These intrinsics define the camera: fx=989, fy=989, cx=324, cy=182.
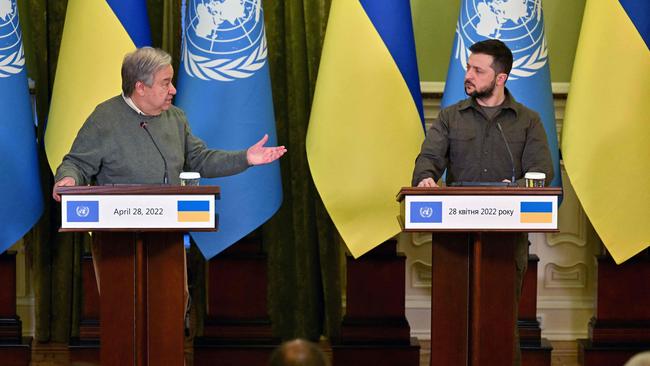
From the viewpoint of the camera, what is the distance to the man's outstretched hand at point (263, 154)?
354cm

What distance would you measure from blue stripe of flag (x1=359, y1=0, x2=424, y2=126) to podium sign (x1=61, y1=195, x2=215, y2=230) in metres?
1.59

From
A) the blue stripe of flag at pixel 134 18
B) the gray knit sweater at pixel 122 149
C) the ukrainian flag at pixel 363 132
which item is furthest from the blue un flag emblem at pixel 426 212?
the blue stripe of flag at pixel 134 18

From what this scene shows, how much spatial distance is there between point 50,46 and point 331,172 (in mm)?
1602

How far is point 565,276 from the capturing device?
511cm

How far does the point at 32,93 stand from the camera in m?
4.86

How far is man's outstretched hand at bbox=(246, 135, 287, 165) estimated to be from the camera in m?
3.54

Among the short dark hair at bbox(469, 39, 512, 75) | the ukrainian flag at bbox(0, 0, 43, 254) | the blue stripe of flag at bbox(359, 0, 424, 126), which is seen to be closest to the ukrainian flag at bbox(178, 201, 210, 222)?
the short dark hair at bbox(469, 39, 512, 75)

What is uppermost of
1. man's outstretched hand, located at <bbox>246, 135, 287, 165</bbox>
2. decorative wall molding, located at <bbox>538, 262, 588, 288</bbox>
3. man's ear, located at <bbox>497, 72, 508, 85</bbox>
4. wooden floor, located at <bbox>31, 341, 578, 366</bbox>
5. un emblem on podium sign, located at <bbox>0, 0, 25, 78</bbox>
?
un emblem on podium sign, located at <bbox>0, 0, 25, 78</bbox>

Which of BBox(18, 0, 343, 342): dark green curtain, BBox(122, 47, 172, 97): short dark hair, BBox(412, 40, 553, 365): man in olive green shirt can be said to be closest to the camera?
BBox(122, 47, 172, 97): short dark hair

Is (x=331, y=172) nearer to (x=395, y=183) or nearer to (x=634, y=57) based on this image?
(x=395, y=183)

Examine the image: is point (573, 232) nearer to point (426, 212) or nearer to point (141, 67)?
point (426, 212)

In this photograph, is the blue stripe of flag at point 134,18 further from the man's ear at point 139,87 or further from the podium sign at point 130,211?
the podium sign at point 130,211

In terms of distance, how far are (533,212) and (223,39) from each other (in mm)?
1759

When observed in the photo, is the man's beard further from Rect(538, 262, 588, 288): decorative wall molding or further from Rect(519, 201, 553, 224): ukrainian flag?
Rect(538, 262, 588, 288): decorative wall molding
